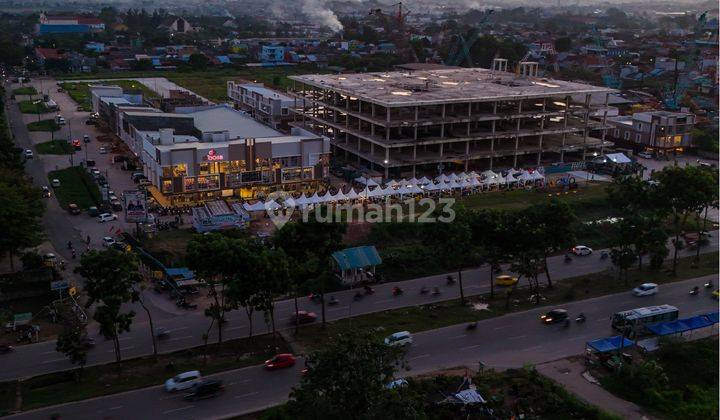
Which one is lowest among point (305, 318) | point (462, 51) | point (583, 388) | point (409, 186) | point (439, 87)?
point (583, 388)

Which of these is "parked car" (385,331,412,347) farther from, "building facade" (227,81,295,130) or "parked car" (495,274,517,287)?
"building facade" (227,81,295,130)

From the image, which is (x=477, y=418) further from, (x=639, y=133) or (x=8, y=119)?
(x=8, y=119)

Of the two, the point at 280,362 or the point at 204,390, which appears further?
the point at 280,362

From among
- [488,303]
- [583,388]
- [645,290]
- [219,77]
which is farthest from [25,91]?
[583,388]

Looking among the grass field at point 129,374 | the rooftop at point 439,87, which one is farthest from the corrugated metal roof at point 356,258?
the rooftop at point 439,87

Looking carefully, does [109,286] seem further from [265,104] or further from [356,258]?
[265,104]

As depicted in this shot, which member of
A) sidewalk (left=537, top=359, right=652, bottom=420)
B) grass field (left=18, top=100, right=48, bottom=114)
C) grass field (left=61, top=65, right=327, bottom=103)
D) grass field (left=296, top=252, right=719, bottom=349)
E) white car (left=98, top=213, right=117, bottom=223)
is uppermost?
grass field (left=61, top=65, right=327, bottom=103)

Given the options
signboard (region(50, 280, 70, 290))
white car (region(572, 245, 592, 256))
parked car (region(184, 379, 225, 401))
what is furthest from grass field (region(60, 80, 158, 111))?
parked car (region(184, 379, 225, 401))
